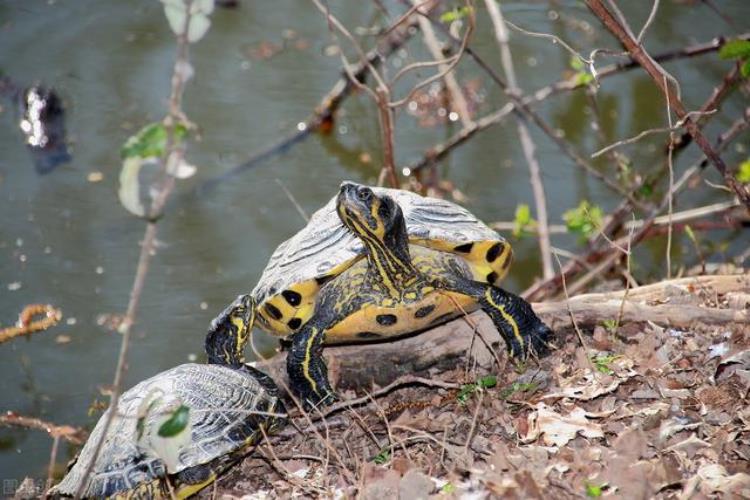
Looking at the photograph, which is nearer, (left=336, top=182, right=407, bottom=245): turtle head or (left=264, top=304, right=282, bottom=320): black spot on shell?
(left=336, top=182, right=407, bottom=245): turtle head

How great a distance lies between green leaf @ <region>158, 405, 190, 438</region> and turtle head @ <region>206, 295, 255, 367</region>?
1461mm

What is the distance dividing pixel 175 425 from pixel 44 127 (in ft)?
19.0

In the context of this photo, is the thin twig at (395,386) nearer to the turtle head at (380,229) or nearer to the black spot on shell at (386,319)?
the black spot on shell at (386,319)

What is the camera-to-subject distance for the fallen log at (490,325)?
163 inches

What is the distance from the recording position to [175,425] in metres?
2.83

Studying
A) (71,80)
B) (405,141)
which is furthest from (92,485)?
(71,80)

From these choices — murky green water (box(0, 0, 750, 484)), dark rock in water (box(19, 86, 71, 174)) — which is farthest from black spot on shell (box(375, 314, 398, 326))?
dark rock in water (box(19, 86, 71, 174))

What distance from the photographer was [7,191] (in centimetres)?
725

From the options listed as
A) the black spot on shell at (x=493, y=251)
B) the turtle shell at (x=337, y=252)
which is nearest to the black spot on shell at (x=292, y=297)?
the turtle shell at (x=337, y=252)

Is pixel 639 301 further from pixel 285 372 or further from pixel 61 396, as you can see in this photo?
pixel 61 396

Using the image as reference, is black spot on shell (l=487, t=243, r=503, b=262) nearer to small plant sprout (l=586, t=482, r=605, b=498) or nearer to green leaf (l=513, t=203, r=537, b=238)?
green leaf (l=513, t=203, r=537, b=238)

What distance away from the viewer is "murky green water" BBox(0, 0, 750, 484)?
240 inches

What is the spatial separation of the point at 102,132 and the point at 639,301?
5.34 metres

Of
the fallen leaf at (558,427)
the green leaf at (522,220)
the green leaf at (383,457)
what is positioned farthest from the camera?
the green leaf at (522,220)
